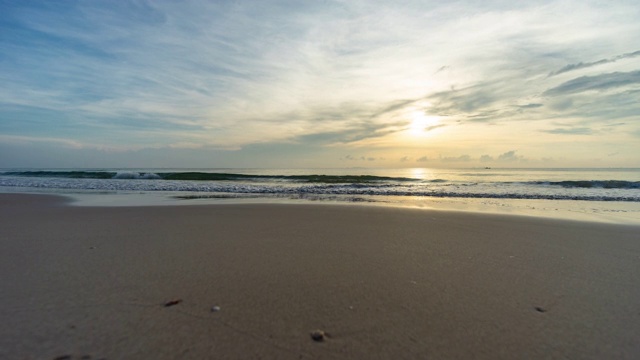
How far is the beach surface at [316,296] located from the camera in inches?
94.2

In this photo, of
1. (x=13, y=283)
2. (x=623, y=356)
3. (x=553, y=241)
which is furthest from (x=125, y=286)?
(x=553, y=241)

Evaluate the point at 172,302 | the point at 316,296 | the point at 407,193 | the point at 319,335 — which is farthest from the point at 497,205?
the point at 172,302

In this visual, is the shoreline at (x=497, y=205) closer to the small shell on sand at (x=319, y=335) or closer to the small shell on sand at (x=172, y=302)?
the small shell on sand at (x=319, y=335)

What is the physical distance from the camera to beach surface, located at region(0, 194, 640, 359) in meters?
2.39

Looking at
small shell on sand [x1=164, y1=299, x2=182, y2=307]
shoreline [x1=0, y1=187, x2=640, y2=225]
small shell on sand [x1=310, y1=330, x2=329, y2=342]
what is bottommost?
small shell on sand [x1=310, y1=330, x2=329, y2=342]

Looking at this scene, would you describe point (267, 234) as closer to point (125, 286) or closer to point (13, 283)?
point (125, 286)

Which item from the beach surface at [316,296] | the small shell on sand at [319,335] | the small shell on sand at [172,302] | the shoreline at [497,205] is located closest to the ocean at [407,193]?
the shoreline at [497,205]

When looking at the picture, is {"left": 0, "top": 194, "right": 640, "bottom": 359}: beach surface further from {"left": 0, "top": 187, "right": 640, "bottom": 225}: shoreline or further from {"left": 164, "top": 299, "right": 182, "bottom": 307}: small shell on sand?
{"left": 0, "top": 187, "right": 640, "bottom": 225}: shoreline

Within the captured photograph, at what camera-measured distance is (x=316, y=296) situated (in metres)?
3.27

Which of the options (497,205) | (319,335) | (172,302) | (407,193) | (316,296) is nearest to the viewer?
(319,335)

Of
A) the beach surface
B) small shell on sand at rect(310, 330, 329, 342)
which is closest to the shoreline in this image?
the beach surface

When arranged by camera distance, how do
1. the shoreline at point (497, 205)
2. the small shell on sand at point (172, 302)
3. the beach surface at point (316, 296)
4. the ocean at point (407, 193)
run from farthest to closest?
1. the ocean at point (407, 193)
2. the shoreline at point (497, 205)
3. the small shell on sand at point (172, 302)
4. the beach surface at point (316, 296)

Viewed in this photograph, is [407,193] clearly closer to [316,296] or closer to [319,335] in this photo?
[316,296]

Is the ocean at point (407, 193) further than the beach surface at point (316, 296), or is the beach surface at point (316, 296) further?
the ocean at point (407, 193)
